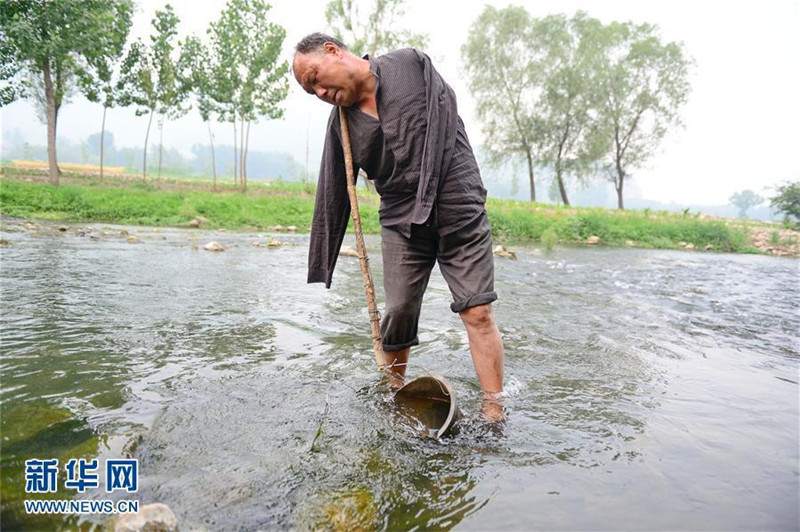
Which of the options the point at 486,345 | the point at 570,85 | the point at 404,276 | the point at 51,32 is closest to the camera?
the point at 486,345

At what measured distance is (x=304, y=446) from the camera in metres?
2.26

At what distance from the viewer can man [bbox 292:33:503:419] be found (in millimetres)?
2637

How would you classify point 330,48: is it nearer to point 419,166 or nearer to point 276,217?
point 419,166

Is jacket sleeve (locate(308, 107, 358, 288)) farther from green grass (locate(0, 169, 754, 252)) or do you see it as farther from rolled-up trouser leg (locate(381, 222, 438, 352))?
green grass (locate(0, 169, 754, 252))

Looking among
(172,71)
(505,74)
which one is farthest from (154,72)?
(505,74)

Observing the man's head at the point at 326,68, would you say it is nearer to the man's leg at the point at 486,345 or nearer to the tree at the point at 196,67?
the man's leg at the point at 486,345

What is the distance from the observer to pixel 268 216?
54.5 ft

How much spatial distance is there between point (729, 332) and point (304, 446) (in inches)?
174

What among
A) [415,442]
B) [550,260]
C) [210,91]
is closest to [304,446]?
[415,442]

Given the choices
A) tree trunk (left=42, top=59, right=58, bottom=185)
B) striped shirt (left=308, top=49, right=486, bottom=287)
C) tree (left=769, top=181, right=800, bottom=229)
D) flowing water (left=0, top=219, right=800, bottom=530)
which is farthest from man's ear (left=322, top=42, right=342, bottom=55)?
tree (left=769, top=181, right=800, bottom=229)

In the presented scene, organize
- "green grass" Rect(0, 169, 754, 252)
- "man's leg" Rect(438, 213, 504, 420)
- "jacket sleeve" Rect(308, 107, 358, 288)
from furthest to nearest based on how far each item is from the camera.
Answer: "green grass" Rect(0, 169, 754, 252)
"jacket sleeve" Rect(308, 107, 358, 288)
"man's leg" Rect(438, 213, 504, 420)

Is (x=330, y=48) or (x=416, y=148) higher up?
(x=330, y=48)

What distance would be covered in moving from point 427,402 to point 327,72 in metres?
1.78

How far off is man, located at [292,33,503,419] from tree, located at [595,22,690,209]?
31.1m
